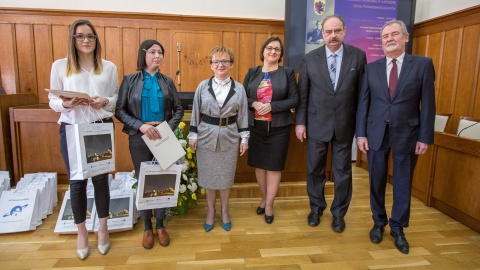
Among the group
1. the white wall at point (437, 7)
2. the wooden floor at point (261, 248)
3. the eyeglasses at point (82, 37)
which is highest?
the white wall at point (437, 7)

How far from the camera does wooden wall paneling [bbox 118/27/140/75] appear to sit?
15.6ft

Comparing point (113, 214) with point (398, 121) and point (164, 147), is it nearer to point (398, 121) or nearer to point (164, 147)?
point (164, 147)

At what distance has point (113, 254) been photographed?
1.99m

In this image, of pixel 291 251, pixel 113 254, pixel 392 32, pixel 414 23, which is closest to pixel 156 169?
pixel 113 254

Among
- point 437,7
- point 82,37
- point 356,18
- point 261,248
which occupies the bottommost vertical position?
point 261,248

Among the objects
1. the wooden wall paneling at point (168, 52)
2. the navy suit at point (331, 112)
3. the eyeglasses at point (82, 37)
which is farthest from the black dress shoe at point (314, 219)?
the wooden wall paneling at point (168, 52)

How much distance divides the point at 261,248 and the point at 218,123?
937mm

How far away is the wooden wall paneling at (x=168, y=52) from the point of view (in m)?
4.83

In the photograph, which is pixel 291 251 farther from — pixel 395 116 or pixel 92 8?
pixel 92 8

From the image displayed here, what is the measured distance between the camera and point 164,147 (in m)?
1.92

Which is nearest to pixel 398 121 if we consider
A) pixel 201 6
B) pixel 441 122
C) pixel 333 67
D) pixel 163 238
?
pixel 333 67

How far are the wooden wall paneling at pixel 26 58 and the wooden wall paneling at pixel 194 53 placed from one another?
222 centimetres

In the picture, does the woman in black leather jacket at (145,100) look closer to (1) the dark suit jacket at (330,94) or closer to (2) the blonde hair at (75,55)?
(2) the blonde hair at (75,55)

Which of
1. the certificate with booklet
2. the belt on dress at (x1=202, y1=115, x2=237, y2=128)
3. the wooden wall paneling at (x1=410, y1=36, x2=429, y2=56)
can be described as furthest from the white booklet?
the wooden wall paneling at (x1=410, y1=36, x2=429, y2=56)
